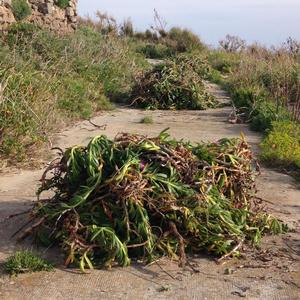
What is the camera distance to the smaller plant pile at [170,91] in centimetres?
1391

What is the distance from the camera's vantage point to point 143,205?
4.72 meters

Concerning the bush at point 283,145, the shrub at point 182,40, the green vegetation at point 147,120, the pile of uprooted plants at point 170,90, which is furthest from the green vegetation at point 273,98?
the shrub at point 182,40

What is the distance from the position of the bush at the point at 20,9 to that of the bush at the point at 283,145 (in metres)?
7.96

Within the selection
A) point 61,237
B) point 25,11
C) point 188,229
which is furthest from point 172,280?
point 25,11

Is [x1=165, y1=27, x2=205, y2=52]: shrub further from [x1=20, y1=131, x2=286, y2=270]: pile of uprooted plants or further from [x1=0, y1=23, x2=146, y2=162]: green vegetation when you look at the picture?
[x1=20, y1=131, x2=286, y2=270]: pile of uprooted plants

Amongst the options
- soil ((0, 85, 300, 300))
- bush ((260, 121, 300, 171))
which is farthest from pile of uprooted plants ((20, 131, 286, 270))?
bush ((260, 121, 300, 171))

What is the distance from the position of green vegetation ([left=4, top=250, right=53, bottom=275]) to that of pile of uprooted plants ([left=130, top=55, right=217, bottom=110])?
9412mm

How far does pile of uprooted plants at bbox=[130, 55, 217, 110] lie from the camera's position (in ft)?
45.6

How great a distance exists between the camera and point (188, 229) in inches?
187

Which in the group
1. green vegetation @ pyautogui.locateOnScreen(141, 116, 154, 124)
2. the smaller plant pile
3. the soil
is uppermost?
the smaller plant pile

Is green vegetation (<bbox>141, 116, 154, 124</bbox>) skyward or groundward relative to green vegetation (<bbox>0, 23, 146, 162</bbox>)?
groundward

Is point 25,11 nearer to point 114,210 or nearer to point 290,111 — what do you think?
point 290,111

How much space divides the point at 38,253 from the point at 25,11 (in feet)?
39.7

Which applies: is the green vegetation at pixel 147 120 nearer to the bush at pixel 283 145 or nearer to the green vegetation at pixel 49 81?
the green vegetation at pixel 49 81
